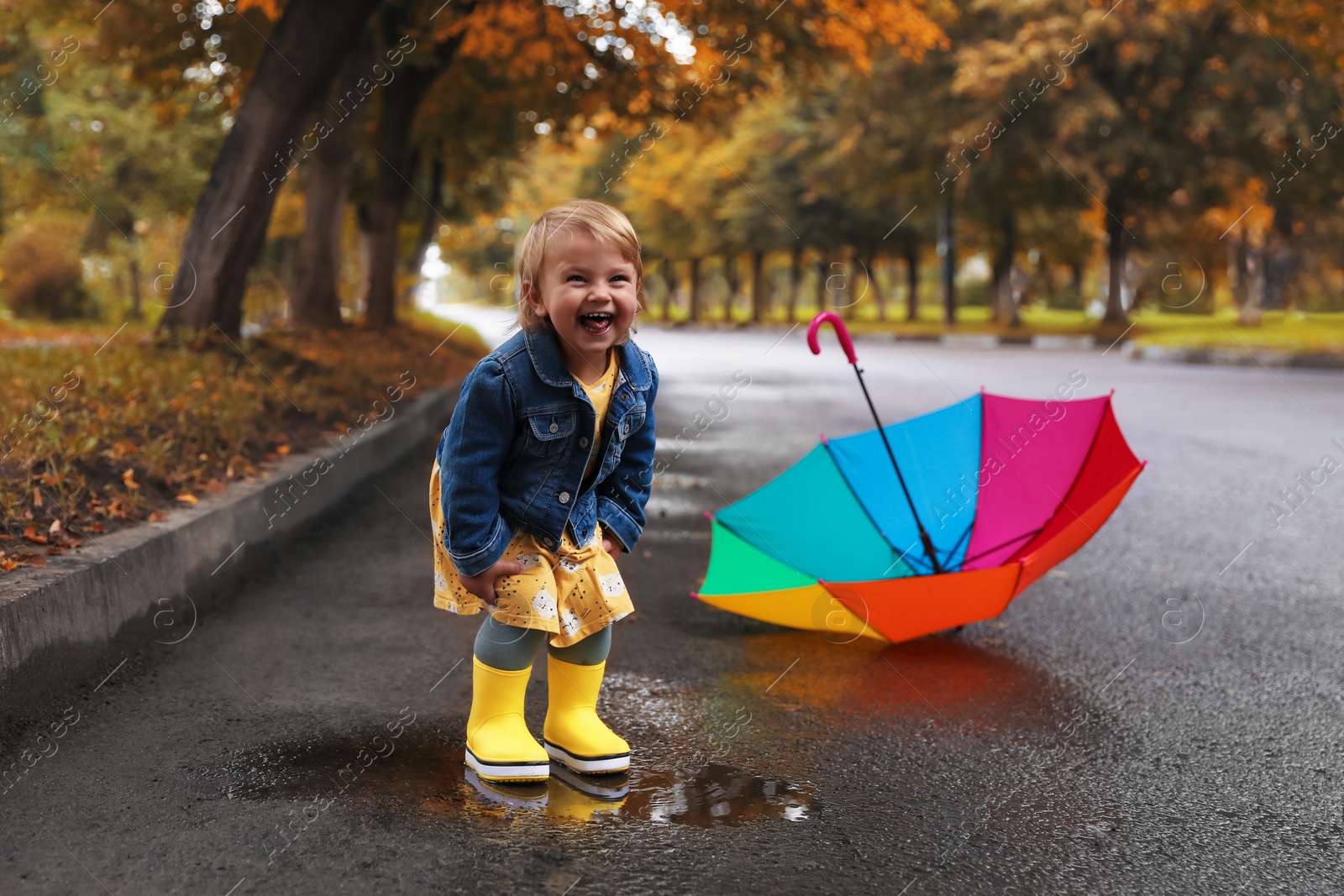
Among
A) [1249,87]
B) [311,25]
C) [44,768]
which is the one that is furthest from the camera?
[1249,87]

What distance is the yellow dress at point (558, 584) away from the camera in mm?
3012

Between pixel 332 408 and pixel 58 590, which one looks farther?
pixel 332 408

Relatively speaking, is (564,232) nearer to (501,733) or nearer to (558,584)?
(558,584)

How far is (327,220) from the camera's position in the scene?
15328 millimetres

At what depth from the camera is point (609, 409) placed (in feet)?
10.2

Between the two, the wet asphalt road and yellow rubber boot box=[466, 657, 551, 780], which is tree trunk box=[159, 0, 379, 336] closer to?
the wet asphalt road

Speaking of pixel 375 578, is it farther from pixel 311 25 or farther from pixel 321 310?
pixel 321 310

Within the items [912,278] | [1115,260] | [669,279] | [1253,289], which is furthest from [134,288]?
[669,279]

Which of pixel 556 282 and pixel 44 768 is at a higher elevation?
pixel 556 282

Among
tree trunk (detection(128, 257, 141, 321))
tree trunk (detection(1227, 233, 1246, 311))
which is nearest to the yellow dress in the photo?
tree trunk (detection(128, 257, 141, 321))

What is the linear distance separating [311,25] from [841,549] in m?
7.29

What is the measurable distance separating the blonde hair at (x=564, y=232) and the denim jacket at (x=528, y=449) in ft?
0.28

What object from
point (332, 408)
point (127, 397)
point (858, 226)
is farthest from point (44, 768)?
point (858, 226)

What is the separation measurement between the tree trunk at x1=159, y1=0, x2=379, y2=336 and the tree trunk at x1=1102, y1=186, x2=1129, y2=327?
2710 centimetres
